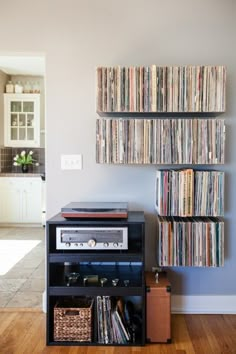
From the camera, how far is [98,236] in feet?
7.00

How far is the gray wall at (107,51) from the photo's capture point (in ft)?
8.31

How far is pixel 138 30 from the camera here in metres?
2.54

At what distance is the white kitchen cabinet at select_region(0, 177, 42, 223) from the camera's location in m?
Answer: 5.51

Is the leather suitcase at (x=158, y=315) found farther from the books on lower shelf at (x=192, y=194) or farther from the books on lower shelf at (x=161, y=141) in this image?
the books on lower shelf at (x=161, y=141)

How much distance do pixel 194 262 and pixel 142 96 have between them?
1.22 metres

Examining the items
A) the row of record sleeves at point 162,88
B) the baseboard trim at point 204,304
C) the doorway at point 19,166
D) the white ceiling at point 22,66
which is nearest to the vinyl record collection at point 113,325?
the baseboard trim at point 204,304

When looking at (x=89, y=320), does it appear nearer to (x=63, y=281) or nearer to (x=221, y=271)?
(x=63, y=281)

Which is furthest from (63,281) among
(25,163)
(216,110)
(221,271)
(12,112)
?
(12,112)

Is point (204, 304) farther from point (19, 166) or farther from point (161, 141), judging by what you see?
point (19, 166)

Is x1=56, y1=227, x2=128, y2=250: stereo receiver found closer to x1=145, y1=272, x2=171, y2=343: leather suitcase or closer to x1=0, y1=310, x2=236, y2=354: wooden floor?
x1=145, y1=272, x2=171, y2=343: leather suitcase

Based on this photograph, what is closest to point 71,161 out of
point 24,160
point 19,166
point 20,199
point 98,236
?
point 98,236

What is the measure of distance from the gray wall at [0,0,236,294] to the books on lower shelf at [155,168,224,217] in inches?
11.0

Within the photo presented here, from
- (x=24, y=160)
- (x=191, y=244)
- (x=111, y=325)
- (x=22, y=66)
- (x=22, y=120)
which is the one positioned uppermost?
(x=22, y=66)

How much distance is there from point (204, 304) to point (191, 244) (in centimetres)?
60
